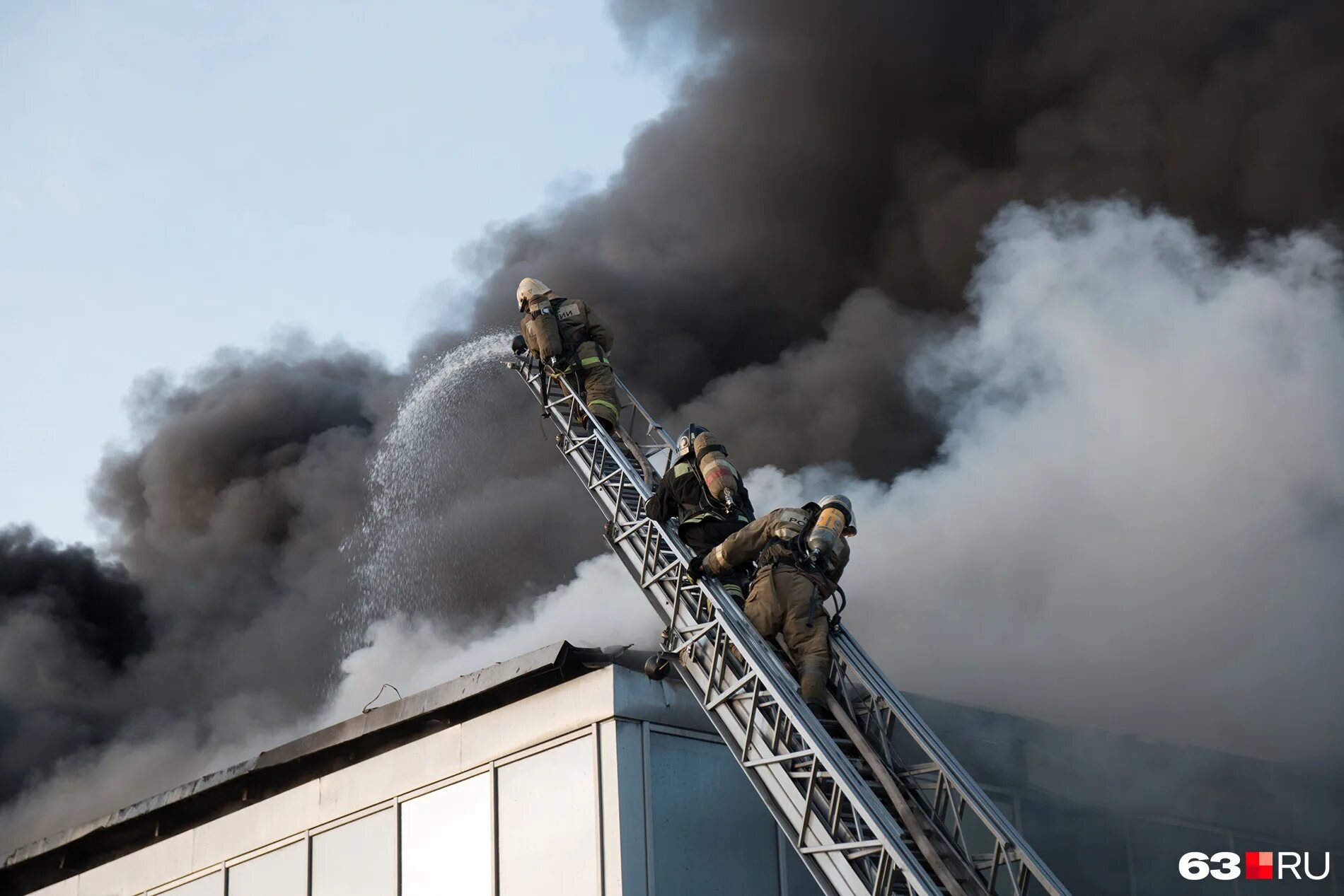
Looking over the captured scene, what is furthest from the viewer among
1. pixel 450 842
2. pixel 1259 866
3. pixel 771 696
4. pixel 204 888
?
pixel 1259 866

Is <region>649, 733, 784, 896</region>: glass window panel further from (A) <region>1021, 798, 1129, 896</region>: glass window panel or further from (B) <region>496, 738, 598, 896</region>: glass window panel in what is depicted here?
(A) <region>1021, 798, 1129, 896</region>: glass window panel

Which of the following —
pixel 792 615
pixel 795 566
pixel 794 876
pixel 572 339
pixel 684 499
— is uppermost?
pixel 572 339

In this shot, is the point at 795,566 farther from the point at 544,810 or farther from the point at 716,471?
the point at 544,810

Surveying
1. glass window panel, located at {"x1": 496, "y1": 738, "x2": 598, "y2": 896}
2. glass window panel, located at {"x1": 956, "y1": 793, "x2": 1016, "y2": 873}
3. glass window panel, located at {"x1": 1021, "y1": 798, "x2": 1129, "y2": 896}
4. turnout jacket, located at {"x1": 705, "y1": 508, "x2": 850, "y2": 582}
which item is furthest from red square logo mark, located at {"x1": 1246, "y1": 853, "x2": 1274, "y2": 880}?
glass window panel, located at {"x1": 496, "y1": 738, "x2": 598, "y2": 896}

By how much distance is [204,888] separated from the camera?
39.4ft

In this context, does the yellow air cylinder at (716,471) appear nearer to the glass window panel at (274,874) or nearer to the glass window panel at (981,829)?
the glass window panel at (981,829)

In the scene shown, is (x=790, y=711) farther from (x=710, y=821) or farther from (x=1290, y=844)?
(x=1290, y=844)

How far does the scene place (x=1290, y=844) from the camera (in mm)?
14391

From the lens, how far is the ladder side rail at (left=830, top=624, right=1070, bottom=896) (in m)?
7.28

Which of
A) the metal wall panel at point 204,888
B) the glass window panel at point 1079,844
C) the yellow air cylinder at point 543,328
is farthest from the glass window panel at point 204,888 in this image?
the glass window panel at point 1079,844

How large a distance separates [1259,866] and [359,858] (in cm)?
855

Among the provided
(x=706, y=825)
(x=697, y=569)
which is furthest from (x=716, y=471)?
(x=706, y=825)

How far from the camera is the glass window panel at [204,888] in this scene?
11883 mm

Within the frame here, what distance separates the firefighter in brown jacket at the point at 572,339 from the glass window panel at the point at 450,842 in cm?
303
